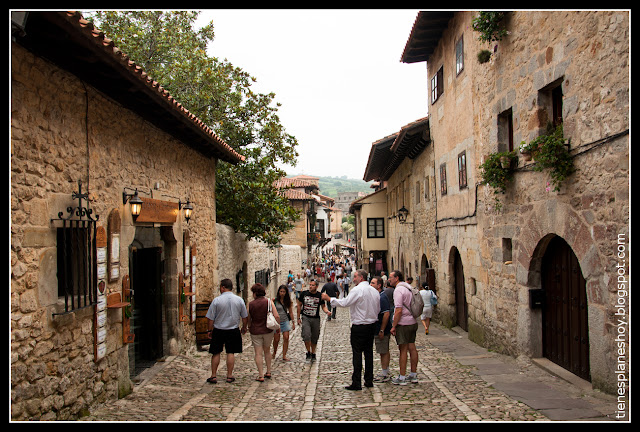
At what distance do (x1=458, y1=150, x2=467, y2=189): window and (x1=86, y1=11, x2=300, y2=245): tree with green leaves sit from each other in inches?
233

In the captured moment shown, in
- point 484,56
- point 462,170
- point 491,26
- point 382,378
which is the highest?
point 491,26

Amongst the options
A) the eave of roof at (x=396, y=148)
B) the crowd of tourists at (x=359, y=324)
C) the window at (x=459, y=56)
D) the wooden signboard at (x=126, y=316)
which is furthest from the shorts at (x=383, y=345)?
the eave of roof at (x=396, y=148)

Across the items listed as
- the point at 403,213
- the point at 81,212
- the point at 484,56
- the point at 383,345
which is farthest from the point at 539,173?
the point at 403,213

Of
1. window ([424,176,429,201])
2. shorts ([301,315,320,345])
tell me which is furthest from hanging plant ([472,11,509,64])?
window ([424,176,429,201])

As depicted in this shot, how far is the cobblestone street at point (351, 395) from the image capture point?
5.43 meters

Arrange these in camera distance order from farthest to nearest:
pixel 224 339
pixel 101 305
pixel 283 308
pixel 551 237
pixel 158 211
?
1. pixel 283 308
2. pixel 158 211
3. pixel 551 237
4. pixel 224 339
5. pixel 101 305

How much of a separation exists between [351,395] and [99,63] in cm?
486

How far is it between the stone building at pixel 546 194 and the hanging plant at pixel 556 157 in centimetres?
8

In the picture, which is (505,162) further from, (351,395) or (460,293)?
(460,293)

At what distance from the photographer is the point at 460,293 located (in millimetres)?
12969

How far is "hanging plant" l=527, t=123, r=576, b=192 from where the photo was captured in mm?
6438
